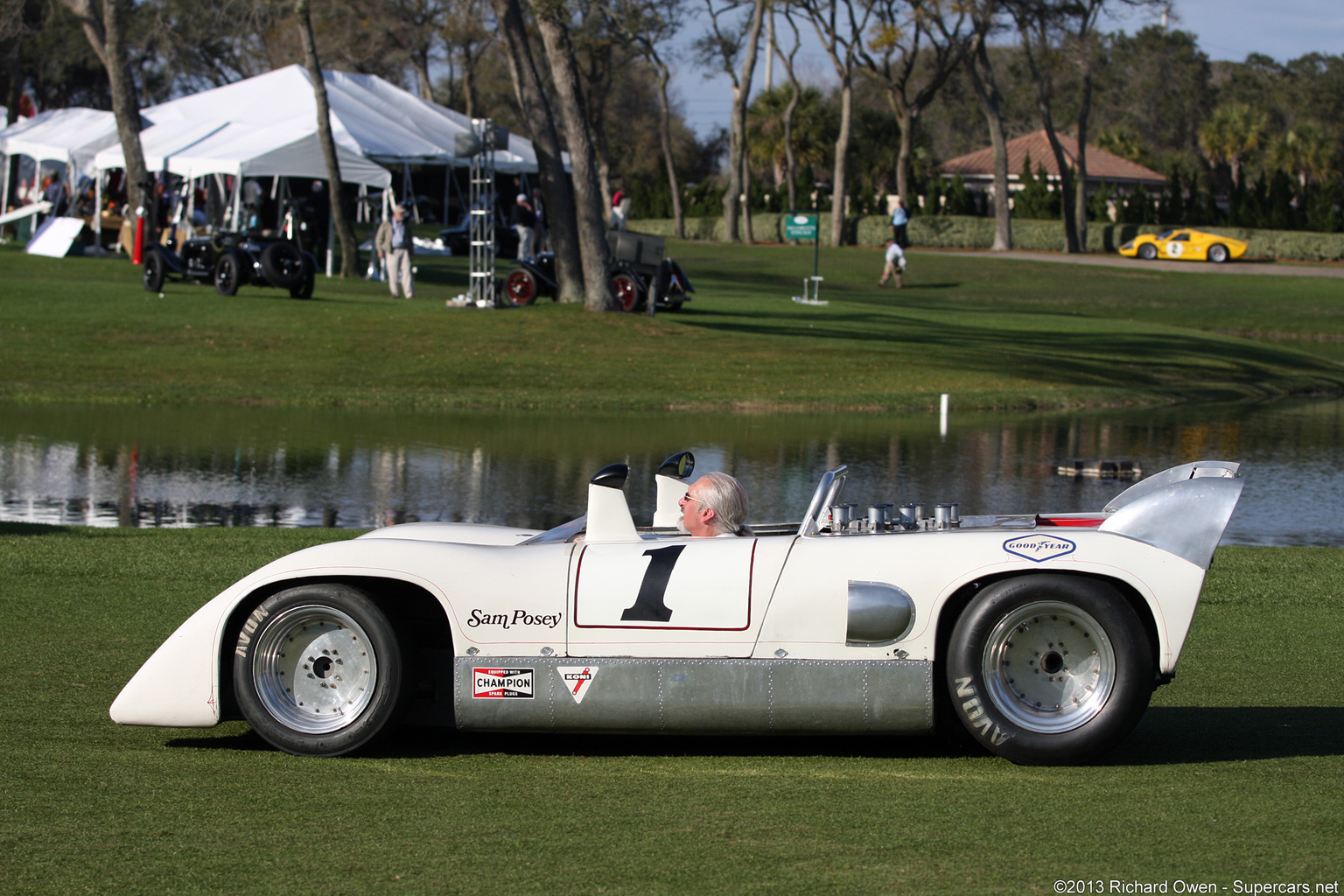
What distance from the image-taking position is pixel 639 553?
513 cm

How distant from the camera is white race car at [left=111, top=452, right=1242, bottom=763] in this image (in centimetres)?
491

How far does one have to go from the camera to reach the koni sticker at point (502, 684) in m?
5.06

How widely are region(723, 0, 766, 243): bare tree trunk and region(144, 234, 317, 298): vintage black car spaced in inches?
1345

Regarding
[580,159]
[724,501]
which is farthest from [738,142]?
[724,501]

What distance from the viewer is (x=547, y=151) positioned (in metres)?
28.3

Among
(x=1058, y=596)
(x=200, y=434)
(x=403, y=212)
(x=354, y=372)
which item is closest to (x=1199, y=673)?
(x=1058, y=596)

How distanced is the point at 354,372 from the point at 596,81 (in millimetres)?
49701

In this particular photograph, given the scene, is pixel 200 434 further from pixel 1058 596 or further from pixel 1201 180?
pixel 1201 180

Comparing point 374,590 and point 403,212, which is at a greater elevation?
point 403,212

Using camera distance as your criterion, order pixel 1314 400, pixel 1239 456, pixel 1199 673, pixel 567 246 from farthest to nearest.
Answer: pixel 567 246 < pixel 1314 400 < pixel 1239 456 < pixel 1199 673

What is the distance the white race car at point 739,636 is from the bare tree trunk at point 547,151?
23.5 metres

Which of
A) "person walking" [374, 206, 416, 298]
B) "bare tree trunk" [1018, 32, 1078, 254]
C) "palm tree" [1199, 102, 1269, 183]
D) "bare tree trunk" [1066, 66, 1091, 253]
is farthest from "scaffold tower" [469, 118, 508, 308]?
"palm tree" [1199, 102, 1269, 183]

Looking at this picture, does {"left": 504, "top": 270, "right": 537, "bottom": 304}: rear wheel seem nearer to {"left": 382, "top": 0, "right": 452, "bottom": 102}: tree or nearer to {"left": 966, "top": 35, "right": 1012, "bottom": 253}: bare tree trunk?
{"left": 382, "top": 0, "right": 452, "bottom": 102}: tree

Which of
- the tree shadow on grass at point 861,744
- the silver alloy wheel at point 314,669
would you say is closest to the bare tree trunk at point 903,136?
the tree shadow on grass at point 861,744
